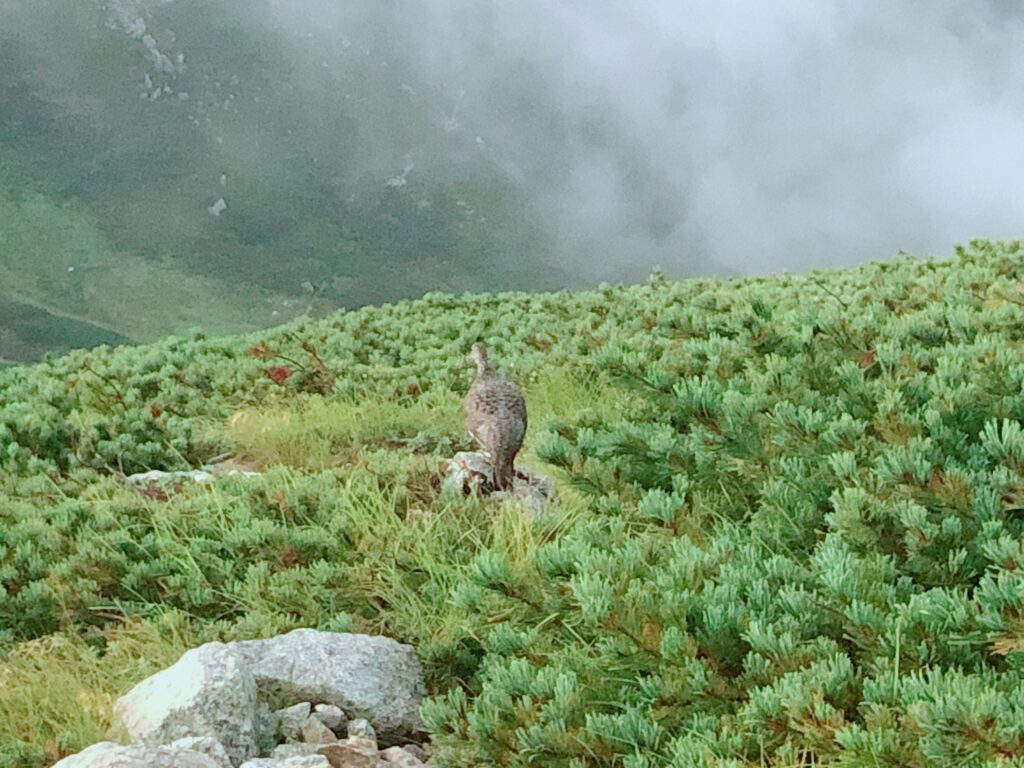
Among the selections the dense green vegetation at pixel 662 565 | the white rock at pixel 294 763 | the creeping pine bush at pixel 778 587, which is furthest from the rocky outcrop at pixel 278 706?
the creeping pine bush at pixel 778 587

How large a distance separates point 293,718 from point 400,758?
48 centimetres

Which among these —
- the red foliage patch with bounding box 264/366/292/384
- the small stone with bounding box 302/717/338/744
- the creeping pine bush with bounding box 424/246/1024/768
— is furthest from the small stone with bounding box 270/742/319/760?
the red foliage patch with bounding box 264/366/292/384

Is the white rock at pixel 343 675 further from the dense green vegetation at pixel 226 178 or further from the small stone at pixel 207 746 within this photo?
the dense green vegetation at pixel 226 178

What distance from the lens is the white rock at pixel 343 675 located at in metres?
4.58

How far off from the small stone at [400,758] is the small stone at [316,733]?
23cm

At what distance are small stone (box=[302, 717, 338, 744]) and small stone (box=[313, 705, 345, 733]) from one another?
8 cm

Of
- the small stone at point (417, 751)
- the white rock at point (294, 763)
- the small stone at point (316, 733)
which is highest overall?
the small stone at point (316, 733)

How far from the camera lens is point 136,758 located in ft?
11.2

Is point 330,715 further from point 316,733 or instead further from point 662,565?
point 662,565

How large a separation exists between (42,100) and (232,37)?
36.6 m

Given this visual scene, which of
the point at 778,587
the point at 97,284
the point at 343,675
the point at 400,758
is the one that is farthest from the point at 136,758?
the point at 97,284

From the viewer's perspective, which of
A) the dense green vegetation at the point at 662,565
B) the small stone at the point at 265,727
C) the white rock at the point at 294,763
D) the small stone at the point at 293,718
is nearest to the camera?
the dense green vegetation at the point at 662,565

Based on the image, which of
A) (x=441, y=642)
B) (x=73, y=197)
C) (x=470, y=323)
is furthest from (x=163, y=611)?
(x=73, y=197)

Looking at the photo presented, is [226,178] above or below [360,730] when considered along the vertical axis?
above
